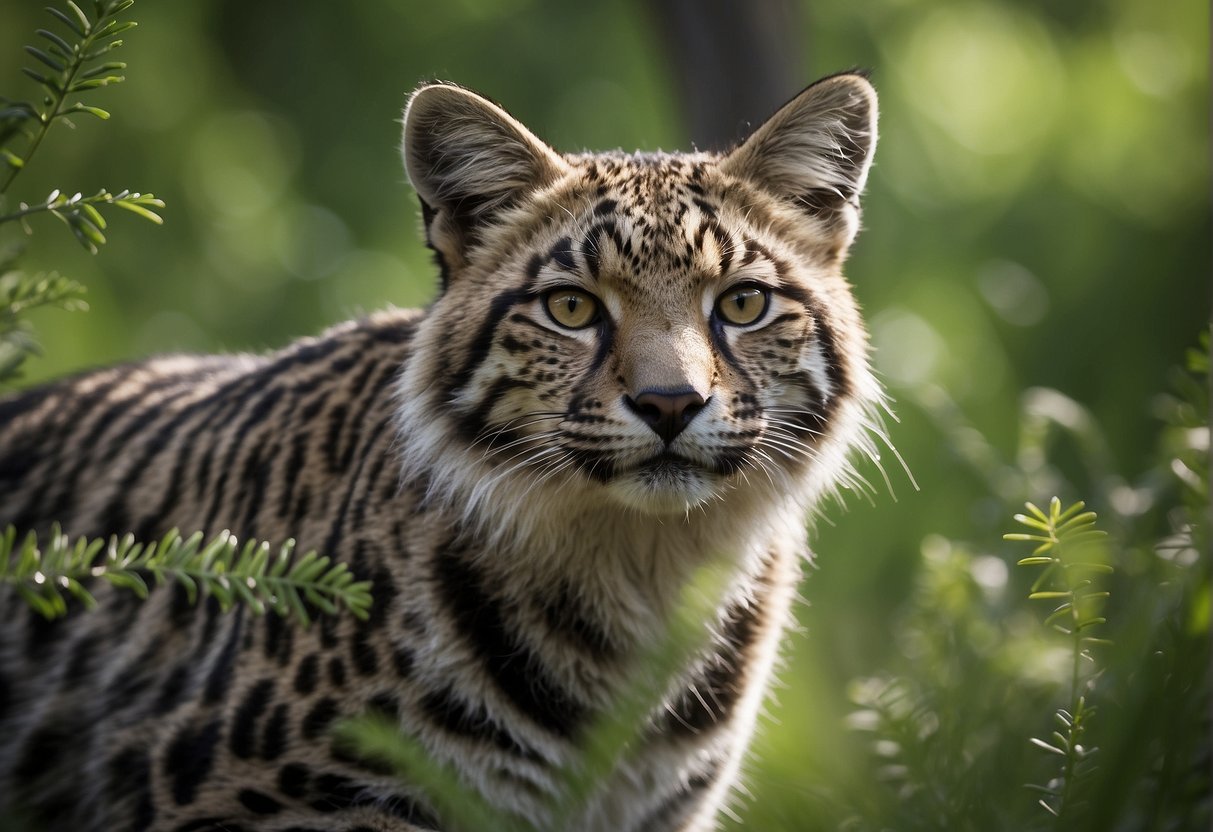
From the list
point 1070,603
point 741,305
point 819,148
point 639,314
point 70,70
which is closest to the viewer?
point 1070,603

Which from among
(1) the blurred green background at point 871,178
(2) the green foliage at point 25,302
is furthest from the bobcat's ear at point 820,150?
(1) the blurred green background at point 871,178

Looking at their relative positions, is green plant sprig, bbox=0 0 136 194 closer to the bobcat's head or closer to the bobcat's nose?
the bobcat's head

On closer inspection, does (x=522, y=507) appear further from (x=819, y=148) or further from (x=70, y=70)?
(x=70, y=70)

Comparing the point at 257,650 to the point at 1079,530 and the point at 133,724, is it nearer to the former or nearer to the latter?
the point at 133,724

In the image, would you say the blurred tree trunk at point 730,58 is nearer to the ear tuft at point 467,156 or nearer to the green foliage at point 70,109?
the ear tuft at point 467,156

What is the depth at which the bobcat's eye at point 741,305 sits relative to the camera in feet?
11.0

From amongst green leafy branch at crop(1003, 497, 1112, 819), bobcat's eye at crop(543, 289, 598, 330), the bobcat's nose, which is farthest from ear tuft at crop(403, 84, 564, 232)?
green leafy branch at crop(1003, 497, 1112, 819)

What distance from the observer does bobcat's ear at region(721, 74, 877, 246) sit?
3666mm

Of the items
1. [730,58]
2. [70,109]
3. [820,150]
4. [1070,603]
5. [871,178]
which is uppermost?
[730,58]

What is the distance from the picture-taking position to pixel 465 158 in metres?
3.64

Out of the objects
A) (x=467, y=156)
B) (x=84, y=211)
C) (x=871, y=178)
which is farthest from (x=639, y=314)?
(x=871, y=178)

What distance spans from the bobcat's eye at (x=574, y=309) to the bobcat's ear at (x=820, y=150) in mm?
641

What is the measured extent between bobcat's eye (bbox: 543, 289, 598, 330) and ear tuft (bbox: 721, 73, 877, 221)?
64cm

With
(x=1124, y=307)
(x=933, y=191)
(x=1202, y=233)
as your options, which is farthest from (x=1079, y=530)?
(x=933, y=191)
